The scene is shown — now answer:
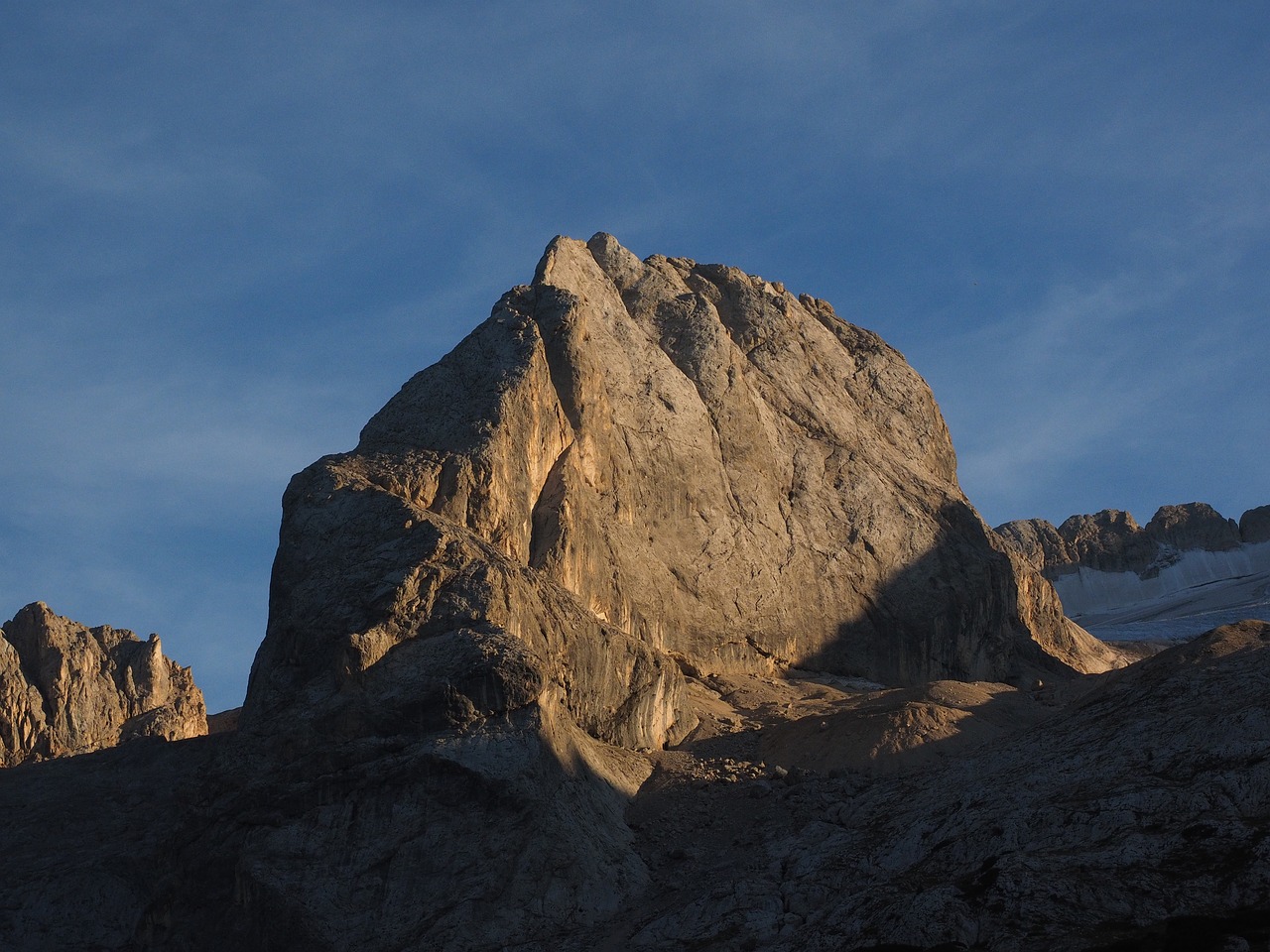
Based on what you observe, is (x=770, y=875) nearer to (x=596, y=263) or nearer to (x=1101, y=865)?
(x=1101, y=865)

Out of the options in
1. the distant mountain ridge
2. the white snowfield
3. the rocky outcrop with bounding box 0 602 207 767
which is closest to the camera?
the rocky outcrop with bounding box 0 602 207 767

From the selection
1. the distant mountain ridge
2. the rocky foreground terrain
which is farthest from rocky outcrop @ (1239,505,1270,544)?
the rocky foreground terrain

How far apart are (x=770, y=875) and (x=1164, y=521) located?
514 feet

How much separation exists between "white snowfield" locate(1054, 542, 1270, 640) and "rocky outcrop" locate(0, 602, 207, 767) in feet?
233

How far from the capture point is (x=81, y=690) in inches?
2304

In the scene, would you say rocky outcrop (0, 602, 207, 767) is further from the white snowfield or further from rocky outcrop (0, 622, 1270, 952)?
the white snowfield

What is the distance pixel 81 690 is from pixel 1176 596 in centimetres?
11786

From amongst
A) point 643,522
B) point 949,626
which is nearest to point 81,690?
point 643,522

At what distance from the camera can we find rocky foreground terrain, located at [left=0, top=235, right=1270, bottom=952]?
3697 centimetres

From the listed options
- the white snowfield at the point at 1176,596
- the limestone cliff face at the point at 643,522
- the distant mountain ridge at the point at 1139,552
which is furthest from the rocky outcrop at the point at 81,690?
the distant mountain ridge at the point at 1139,552

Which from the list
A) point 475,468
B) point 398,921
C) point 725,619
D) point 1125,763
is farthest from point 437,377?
point 1125,763

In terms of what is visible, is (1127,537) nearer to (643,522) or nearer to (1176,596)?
(1176,596)

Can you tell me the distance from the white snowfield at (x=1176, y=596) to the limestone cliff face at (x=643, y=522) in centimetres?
4936

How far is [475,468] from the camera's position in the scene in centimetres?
5062
